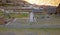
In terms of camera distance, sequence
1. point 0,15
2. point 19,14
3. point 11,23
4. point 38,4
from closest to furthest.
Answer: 1. point 11,23
2. point 0,15
3. point 19,14
4. point 38,4

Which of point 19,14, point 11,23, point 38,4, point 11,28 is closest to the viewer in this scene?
point 11,28

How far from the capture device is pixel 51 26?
2.31 metres

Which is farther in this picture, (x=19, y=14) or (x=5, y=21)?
(x=19, y=14)

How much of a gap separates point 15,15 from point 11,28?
570mm

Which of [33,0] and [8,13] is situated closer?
[8,13]

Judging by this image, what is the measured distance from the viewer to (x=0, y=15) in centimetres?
268

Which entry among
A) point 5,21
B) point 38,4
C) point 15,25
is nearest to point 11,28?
point 15,25

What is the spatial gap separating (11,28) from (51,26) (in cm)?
54

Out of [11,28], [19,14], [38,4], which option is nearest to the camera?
[11,28]

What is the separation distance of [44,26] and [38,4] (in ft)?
3.64

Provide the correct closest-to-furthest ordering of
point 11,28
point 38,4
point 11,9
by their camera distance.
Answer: point 11,28, point 11,9, point 38,4

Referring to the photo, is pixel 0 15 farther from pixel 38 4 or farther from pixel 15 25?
pixel 38 4

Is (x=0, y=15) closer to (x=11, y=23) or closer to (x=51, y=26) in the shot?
(x=11, y=23)

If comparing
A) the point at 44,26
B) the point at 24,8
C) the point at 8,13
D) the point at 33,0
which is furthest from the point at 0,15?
the point at 33,0
